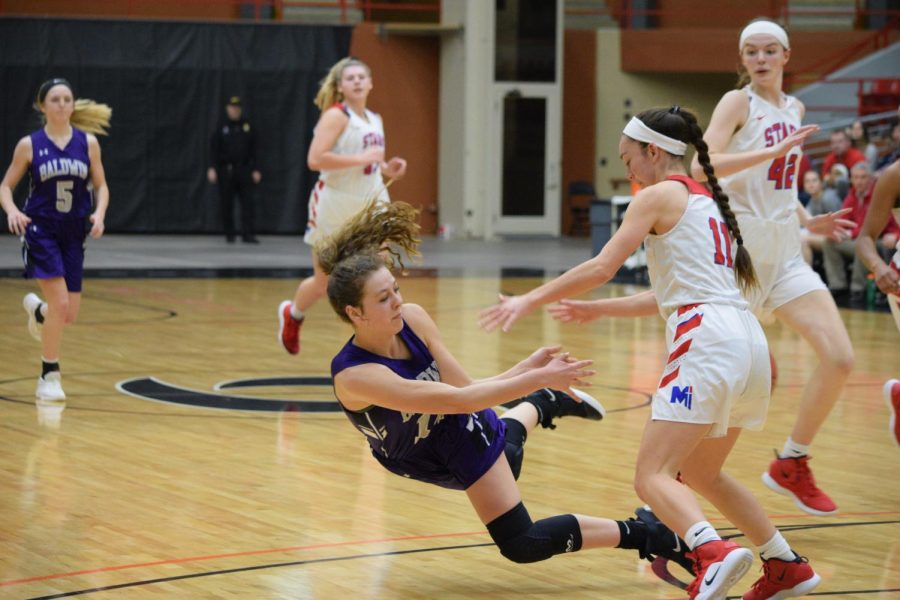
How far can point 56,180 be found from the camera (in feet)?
24.9

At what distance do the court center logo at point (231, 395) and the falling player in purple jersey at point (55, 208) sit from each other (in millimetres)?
554

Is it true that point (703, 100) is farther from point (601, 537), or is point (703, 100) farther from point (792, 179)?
point (601, 537)

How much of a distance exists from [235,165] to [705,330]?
17.0m

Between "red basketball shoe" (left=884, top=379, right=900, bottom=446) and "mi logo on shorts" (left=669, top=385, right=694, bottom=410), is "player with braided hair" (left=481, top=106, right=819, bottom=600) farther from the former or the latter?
"red basketball shoe" (left=884, top=379, right=900, bottom=446)

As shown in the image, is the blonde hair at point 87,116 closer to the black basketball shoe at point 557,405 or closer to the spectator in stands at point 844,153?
the black basketball shoe at point 557,405

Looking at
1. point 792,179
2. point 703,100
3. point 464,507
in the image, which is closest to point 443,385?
point 464,507

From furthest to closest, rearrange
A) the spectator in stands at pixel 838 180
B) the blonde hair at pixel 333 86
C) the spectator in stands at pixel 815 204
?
the spectator in stands at pixel 815 204 < the spectator in stands at pixel 838 180 < the blonde hair at pixel 333 86

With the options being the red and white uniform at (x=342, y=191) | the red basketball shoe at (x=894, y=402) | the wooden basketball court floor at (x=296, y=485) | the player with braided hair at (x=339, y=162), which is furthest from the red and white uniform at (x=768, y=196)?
the red and white uniform at (x=342, y=191)

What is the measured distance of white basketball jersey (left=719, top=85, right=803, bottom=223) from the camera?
572 centimetres

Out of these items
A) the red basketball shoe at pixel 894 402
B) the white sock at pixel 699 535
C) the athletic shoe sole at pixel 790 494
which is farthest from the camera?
the red basketball shoe at pixel 894 402

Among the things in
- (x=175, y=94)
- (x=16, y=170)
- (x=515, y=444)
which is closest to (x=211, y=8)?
(x=175, y=94)

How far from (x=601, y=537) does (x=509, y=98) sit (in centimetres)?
1818

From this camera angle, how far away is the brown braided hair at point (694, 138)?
162 inches

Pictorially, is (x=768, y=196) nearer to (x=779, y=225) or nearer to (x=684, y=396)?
(x=779, y=225)
